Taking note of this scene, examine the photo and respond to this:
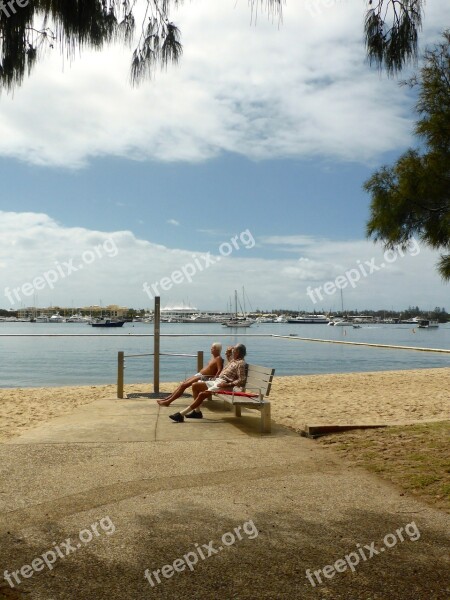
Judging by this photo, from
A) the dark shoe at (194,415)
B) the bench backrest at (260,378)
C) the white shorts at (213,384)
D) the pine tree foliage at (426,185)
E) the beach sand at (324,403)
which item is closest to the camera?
the pine tree foliage at (426,185)

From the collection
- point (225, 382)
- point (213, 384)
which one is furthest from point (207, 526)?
point (213, 384)

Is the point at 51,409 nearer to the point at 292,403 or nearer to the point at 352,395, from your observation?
the point at 292,403

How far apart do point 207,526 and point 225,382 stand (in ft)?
15.0

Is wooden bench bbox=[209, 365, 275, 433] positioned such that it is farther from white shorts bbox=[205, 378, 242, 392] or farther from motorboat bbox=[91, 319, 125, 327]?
motorboat bbox=[91, 319, 125, 327]

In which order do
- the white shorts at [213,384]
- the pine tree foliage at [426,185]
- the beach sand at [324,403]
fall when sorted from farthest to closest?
1. the beach sand at [324,403]
2. the white shorts at [213,384]
3. the pine tree foliage at [426,185]

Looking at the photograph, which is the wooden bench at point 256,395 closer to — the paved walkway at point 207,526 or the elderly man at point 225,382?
the elderly man at point 225,382

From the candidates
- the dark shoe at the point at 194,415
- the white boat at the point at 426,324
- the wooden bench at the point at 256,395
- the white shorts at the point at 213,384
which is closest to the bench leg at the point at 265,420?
the wooden bench at the point at 256,395

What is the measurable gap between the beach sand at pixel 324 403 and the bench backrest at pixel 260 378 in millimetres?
684

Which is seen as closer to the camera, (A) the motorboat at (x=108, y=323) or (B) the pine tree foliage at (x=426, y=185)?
(B) the pine tree foliage at (x=426, y=185)

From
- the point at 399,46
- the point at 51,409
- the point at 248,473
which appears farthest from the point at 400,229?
the point at 51,409

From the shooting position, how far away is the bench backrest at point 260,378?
26.5ft

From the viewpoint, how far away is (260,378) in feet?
27.9

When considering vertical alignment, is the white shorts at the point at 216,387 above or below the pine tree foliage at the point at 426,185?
below

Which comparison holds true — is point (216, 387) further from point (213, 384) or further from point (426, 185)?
point (426, 185)
